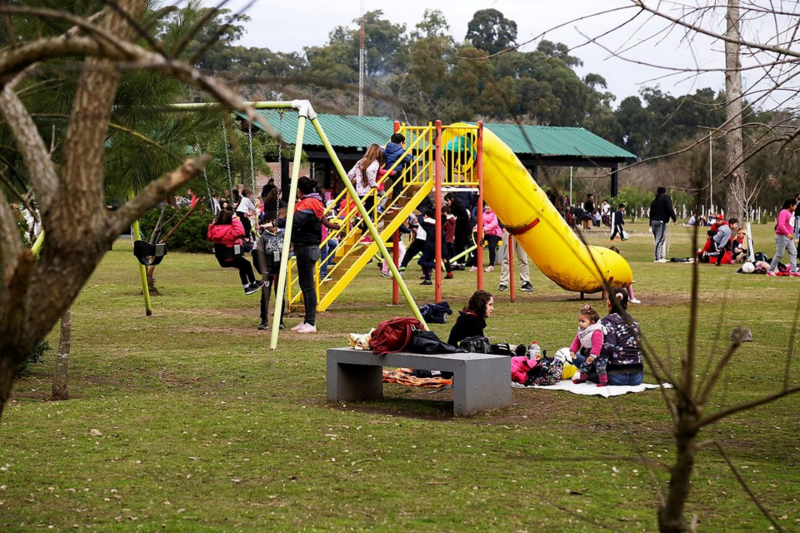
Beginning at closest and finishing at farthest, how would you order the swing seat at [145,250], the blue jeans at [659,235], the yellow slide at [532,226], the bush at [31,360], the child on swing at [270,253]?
the bush at [31,360]
the child on swing at [270,253]
the swing seat at [145,250]
the yellow slide at [532,226]
the blue jeans at [659,235]

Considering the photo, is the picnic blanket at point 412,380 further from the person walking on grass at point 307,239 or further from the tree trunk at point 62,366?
the person walking on grass at point 307,239

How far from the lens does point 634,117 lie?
7769cm

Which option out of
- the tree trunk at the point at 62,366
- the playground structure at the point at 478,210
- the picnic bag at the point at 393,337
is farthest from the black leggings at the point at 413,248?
the tree trunk at the point at 62,366

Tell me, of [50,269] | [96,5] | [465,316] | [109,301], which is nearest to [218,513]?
[50,269]

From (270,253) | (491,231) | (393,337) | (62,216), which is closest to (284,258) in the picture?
(270,253)

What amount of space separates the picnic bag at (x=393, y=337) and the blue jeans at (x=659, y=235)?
20.9 m

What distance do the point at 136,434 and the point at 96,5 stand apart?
298 centimetres

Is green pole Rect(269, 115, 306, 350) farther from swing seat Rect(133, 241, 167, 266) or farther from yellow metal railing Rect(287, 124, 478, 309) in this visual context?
yellow metal railing Rect(287, 124, 478, 309)

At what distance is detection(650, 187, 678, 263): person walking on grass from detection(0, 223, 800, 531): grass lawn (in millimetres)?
14980

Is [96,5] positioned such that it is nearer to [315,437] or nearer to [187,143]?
[315,437]

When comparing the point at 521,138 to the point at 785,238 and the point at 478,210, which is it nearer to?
the point at 785,238

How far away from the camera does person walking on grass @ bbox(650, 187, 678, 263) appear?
27875 millimetres

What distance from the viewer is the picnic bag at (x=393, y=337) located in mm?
8859

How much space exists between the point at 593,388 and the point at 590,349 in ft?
2.02
